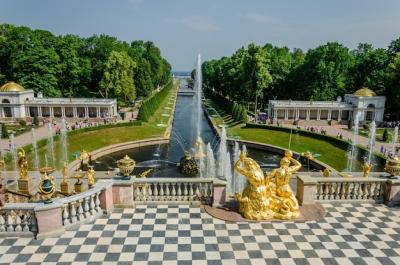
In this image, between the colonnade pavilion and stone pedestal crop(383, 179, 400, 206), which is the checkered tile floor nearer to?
stone pedestal crop(383, 179, 400, 206)

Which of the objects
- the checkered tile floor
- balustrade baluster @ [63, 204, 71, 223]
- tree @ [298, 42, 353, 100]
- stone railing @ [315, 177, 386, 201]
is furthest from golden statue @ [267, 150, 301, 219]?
tree @ [298, 42, 353, 100]

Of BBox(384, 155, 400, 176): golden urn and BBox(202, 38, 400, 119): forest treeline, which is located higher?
BBox(202, 38, 400, 119): forest treeline

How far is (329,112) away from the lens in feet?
216

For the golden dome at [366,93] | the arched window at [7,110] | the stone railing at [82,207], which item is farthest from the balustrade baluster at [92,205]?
the golden dome at [366,93]

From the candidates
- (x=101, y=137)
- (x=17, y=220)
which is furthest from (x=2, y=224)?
(x=101, y=137)

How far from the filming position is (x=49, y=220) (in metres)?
12.0

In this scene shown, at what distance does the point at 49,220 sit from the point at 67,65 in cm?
6323

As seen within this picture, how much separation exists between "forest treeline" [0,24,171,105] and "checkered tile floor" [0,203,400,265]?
2369 inches

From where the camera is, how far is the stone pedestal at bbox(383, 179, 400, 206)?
15.0 m

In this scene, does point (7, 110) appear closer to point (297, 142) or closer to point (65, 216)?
point (297, 142)

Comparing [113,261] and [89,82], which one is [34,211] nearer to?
[113,261]

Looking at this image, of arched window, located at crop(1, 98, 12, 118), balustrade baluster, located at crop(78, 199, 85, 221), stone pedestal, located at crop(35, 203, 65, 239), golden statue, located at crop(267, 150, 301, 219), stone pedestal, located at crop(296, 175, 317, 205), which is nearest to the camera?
stone pedestal, located at crop(35, 203, 65, 239)

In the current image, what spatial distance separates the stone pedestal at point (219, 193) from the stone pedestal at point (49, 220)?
6.24m

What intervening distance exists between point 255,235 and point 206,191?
3.44m
